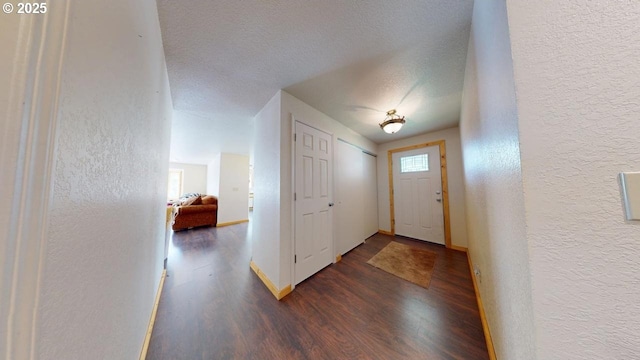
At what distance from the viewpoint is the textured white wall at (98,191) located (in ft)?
1.36

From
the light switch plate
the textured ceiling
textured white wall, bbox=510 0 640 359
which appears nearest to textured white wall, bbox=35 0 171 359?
the textured ceiling

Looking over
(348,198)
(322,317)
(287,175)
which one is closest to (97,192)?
(287,175)

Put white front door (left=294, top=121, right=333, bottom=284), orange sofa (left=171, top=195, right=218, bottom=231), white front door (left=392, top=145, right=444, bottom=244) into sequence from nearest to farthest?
white front door (left=294, top=121, right=333, bottom=284)
white front door (left=392, top=145, right=444, bottom=244)
orange sofa (left=171, top=195, right=218, bottom=231)

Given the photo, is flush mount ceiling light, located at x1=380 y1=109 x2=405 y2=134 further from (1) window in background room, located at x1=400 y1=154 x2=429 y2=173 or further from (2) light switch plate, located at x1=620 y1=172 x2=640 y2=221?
(2) light switch plate, located at x1=620 y1=172 x2=640 y2=221

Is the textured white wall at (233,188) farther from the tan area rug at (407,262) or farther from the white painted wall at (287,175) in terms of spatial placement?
the tan area rug at (407,262)

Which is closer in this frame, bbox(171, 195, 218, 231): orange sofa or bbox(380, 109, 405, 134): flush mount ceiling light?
bbox(380, 109, 405, 134): flush mount ceiling light

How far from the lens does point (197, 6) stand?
1077 mm

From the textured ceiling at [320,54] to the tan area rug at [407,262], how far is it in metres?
2.03

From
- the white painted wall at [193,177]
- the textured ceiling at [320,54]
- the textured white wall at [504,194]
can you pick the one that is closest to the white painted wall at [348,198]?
the textured ceiling at [320,54]

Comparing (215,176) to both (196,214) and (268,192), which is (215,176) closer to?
(196,214)

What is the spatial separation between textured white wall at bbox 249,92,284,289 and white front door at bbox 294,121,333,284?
0.22 meters

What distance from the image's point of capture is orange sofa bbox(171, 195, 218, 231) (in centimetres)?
420

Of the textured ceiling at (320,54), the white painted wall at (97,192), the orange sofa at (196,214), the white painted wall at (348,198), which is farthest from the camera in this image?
the orange sofa at (196,214)

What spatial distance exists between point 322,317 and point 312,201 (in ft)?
3.68
